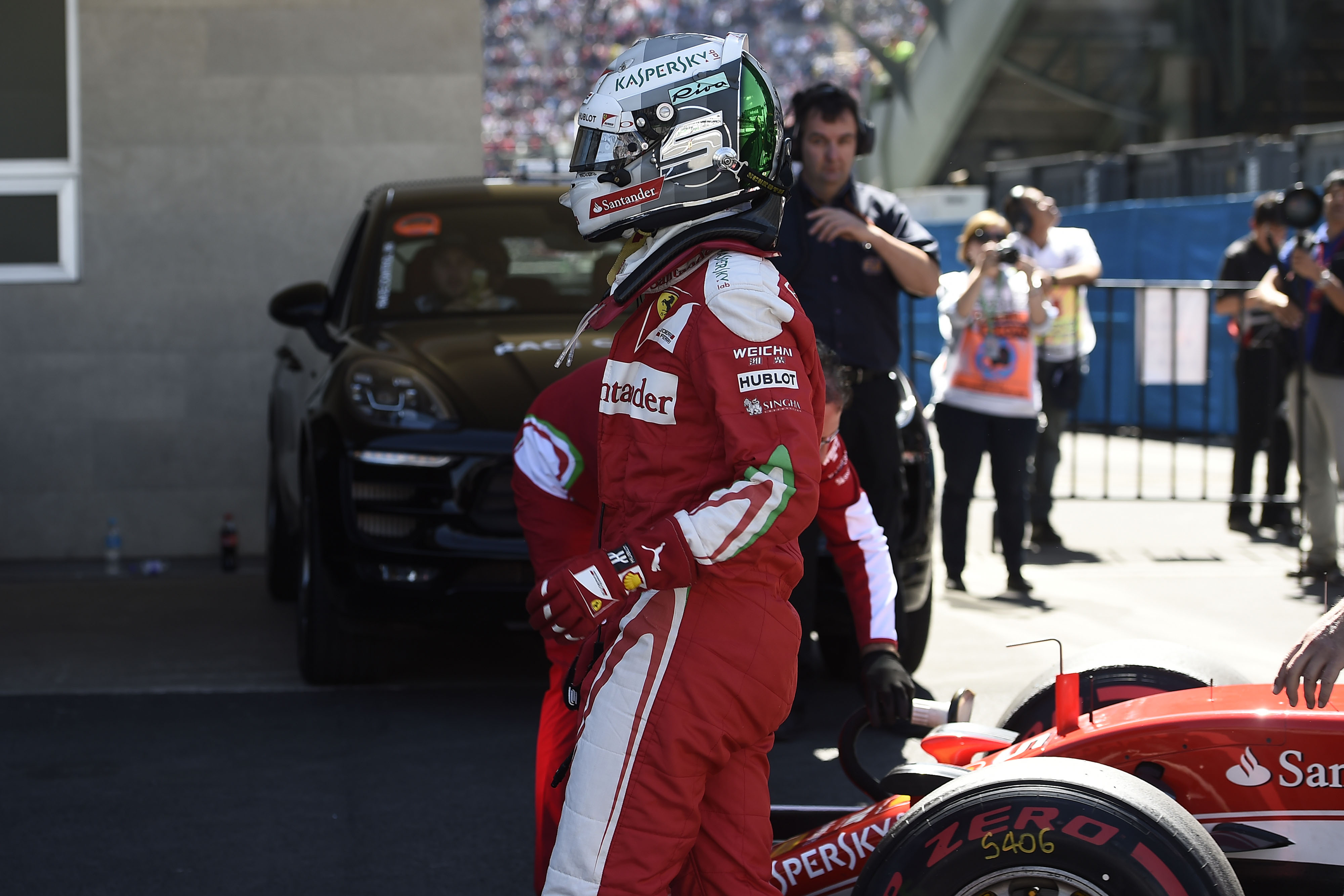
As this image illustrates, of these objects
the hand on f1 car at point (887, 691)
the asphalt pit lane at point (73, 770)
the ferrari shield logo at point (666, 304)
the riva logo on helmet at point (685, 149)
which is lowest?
the asphalt pit lane at point (73, 770)

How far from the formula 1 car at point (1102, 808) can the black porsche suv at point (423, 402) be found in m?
2.04

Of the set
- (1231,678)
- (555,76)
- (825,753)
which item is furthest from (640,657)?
(555,76)

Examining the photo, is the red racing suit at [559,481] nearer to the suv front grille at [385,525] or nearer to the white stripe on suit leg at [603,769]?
the white stripe on suit leg at [603,769]

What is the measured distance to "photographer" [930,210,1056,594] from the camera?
7.00 meters

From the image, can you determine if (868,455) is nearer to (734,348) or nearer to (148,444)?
(734,348)

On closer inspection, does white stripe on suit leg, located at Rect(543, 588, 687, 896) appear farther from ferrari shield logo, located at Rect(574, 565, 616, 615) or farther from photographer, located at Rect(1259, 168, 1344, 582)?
photographer, located at Rect(1259, 168, 1344, 582)

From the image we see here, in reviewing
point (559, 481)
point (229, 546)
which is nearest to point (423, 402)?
point (559, 481)

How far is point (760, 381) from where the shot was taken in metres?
2.29

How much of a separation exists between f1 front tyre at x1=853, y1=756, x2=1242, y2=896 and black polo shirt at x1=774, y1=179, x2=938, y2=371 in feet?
8.40

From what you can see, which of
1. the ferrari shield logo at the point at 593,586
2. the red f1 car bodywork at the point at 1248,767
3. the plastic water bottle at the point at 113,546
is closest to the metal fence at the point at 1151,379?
the plastic water bottle at the point at 113,546

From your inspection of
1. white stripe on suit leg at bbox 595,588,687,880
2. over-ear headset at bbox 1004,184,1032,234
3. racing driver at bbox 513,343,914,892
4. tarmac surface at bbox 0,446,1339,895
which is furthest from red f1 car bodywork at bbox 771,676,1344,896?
over-ear headset at bbox 1004,184,1032,234

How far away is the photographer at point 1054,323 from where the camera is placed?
27.4 ft

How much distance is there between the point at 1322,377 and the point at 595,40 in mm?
41889

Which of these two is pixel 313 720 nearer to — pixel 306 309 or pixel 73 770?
pixel 73 770
